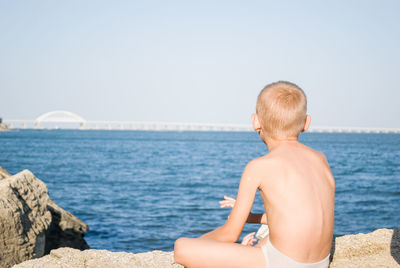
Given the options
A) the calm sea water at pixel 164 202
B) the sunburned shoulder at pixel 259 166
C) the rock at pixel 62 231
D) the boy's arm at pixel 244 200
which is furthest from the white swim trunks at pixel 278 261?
the calm sea water at pixel 164 202

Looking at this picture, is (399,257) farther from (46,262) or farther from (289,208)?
(46,262)

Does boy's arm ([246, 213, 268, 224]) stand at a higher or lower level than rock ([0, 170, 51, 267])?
higher

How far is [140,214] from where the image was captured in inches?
464

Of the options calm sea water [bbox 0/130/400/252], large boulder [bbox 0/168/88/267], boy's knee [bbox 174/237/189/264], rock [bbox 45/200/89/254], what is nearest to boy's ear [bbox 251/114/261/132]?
boy's knee [bbox 174/237/189/264]

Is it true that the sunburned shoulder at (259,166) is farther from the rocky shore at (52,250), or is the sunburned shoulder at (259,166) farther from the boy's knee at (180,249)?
the rocky shore at (52,250)

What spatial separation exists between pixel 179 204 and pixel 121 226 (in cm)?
396

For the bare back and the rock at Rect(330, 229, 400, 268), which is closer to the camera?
the bare back

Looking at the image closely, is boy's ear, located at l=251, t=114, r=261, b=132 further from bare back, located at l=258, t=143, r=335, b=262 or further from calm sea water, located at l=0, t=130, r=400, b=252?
calm sea water, located at l=0, t=130, r=400, b=252

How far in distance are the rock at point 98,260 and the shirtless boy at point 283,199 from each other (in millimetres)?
1591

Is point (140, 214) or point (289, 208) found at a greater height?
point (289, 208)

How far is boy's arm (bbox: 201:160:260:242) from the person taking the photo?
2271 mm

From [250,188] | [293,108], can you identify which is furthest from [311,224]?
[293,108]

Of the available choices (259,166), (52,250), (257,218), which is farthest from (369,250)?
(52,250)

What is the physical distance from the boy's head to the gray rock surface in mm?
Result: 1902
